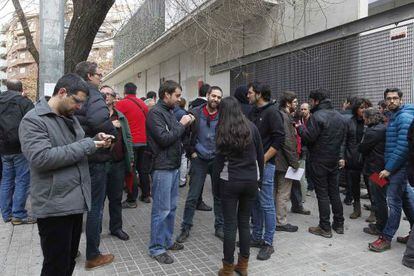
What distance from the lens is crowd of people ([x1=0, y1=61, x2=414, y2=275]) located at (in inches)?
98.1

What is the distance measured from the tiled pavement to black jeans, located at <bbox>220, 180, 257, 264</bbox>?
0.42 m

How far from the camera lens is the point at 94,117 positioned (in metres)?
3.33

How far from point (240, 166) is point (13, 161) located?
141 inches

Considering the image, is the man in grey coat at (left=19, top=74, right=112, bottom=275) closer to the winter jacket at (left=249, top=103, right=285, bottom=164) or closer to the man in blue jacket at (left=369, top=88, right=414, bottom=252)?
the winter jacket at (left=249, top=103, right=285, bottom=164)

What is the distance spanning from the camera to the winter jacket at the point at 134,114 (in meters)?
6.04

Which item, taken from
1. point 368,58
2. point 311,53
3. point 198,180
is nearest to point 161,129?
point 198,180

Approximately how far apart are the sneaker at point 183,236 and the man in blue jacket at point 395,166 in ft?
7.37

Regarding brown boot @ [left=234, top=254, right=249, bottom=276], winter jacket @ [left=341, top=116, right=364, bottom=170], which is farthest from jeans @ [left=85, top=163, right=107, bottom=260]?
winter jacket @ [left=341, top=116, right=364, bottom=170]

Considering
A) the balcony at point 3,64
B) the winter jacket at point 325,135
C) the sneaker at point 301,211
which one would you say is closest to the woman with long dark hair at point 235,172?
the winter jacket at point 325,135

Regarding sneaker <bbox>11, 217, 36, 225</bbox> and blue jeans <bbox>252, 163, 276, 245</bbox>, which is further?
sneaker <bbox>11, 217, 36, 225</bbox>

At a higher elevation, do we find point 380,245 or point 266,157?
point 266,157

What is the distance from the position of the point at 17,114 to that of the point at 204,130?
109 inches

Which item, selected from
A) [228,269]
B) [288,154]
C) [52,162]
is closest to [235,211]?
[228,269]

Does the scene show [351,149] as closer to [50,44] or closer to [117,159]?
[117,159]
